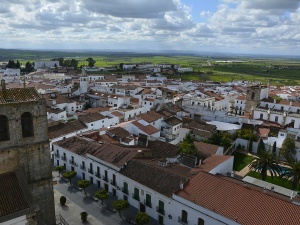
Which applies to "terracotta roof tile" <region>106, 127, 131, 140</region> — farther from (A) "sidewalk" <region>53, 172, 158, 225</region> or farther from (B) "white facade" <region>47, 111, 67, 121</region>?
(B) "white facade" <region>47, 111, 67, 121</region>

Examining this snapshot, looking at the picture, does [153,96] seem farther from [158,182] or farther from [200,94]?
[158,182]

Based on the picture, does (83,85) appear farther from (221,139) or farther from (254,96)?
(221,139)

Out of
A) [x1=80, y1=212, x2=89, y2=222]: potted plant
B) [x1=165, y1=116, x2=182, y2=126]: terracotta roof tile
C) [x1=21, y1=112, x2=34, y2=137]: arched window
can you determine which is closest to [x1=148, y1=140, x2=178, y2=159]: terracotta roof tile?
[x1=80, y1=212, x2=89, y2=222]: potted plant

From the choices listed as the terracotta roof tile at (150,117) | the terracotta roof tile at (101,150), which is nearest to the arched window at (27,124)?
the terracotta roof tile at (101,150)

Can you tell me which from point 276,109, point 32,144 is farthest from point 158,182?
point 276,109

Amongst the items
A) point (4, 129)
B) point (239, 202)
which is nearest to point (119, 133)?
point (239, 202)

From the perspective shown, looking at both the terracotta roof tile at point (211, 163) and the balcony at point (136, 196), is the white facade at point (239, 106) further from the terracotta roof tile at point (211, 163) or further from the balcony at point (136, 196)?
the balcony at point (136, 196)
